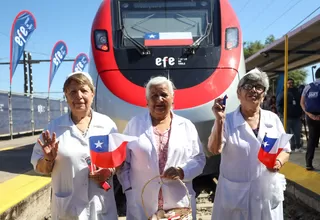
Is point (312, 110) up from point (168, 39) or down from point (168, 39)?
down

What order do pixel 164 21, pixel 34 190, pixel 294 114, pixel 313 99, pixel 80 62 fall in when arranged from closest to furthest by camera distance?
1. pixel 34 190
2. pixel 313 99
3. pixel 164 21
4. pixel 294 114
5. pixel 80 62

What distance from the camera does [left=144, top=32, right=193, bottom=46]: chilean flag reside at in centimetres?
556

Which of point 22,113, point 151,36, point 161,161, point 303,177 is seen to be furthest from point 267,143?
point 22,113

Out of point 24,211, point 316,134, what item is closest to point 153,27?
point 316,134

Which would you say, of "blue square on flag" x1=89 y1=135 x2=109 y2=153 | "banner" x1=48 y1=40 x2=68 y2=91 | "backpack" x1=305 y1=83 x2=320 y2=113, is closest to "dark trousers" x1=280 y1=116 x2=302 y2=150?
"backpack" x1=305 y1=83 x2=320 y2=113

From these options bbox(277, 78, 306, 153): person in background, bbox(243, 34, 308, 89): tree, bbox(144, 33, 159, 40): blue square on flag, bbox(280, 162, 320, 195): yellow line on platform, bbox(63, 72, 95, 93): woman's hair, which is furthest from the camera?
bbox(243, 34, 308, 89): tree

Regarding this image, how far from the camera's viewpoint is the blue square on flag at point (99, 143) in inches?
97.9

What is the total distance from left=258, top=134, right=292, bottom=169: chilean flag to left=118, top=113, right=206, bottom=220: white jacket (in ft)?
1.46

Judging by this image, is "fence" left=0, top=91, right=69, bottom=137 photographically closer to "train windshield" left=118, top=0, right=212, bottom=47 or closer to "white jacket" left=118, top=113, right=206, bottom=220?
"train windshield" left=118, top=0, right=212, bottom=47

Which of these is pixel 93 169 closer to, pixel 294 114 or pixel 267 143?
pixel 267 143

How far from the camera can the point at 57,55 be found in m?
21.7

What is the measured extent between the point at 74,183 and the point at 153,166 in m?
0.56

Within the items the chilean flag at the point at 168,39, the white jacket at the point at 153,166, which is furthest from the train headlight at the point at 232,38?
the white jacket at the point at 153,166

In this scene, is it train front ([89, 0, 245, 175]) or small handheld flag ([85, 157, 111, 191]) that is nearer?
small handheld flag ([85, 157, 111, 191])
